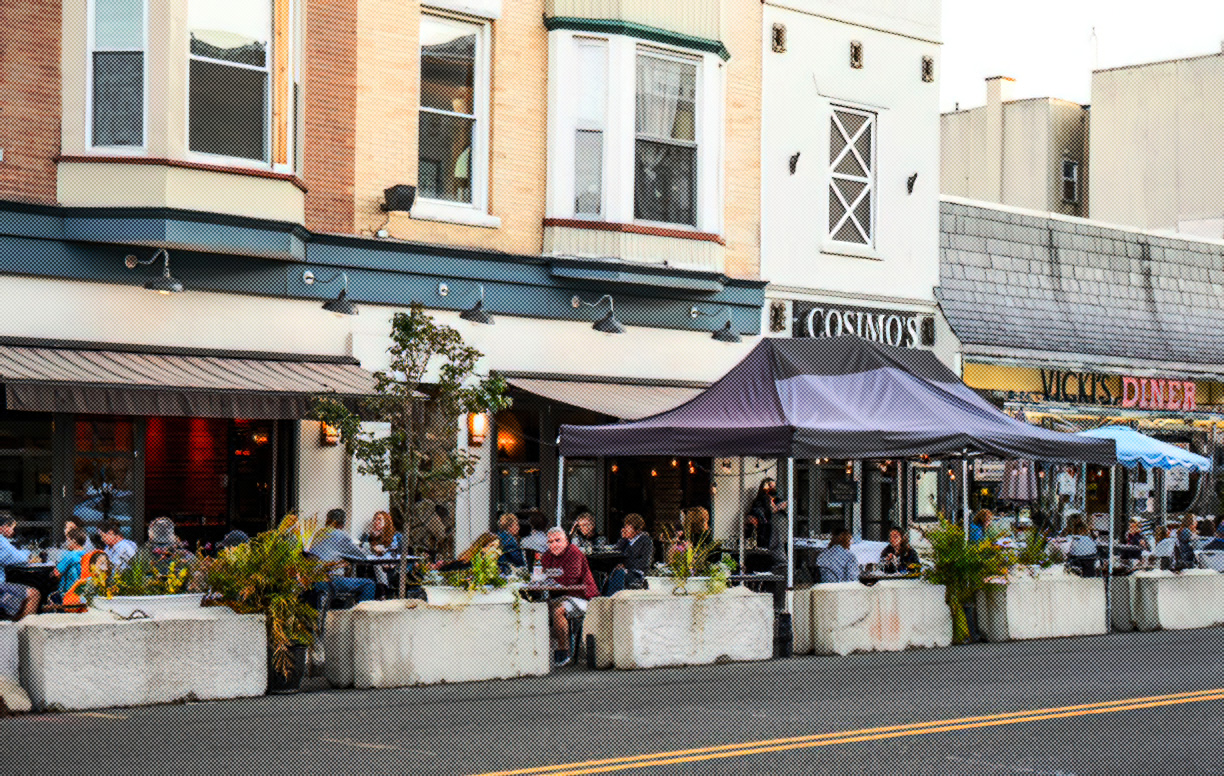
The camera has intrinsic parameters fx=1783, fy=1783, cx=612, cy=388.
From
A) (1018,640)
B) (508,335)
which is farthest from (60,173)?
(1018,640)

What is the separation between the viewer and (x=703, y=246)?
2284 cm

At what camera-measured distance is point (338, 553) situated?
17.4 meters

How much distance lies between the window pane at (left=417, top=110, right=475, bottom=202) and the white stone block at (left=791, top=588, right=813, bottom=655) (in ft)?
23.1

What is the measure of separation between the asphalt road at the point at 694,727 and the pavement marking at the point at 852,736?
0.06 feet

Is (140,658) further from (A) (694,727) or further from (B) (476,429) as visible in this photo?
(B) (476,429)

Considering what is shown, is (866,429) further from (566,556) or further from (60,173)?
(60,173)

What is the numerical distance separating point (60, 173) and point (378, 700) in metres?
7.66

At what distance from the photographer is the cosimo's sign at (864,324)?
80.6 feet

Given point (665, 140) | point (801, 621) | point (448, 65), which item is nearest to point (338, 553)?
point (801, 621)

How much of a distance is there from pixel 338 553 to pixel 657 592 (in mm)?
3374

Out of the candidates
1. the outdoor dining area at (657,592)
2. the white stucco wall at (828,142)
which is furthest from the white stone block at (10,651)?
the white stucco wall at (828,142)

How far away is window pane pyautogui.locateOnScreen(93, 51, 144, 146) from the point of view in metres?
18.2

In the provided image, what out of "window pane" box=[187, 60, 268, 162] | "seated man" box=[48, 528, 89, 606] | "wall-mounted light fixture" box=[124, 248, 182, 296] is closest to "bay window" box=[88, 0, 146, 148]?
"window pane" box=[187, 60, 268, 162]

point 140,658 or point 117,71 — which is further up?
point 117,71
